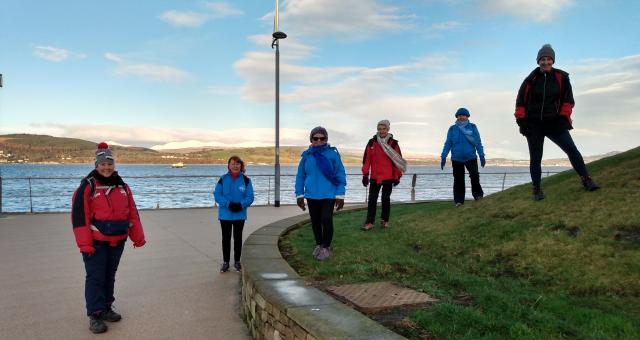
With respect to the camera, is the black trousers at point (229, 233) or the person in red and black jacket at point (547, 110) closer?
the person in red and black jacket at point (547, 110)

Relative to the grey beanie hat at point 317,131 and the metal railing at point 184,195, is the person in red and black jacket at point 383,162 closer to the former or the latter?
the metal railing at point 184,195

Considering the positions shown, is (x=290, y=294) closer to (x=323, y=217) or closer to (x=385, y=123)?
(x=323, y=217)

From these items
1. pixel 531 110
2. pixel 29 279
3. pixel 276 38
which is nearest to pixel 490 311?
pixel 531 110

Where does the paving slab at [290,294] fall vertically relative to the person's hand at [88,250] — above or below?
below

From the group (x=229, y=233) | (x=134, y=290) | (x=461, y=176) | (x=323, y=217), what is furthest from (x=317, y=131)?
(x=461, y=176)

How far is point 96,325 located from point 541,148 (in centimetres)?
568

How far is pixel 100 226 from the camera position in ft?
13.1

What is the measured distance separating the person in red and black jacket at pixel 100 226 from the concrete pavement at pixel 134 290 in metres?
0.24

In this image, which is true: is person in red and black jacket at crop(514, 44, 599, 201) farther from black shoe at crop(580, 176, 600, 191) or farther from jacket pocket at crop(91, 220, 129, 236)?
jacket pocket at crop(91, 220, 129, 236)

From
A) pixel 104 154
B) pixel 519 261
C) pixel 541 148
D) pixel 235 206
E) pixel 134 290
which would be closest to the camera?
pixel 104 154

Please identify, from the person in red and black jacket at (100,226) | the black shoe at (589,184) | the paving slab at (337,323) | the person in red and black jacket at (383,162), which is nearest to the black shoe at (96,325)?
the person in red and black jacket at (100,226)

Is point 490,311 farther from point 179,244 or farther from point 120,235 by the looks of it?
point 179,244

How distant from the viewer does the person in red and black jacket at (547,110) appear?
18.7 feet

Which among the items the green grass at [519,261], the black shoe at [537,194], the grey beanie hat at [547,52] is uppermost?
the grey beanie hat at [547,52]
